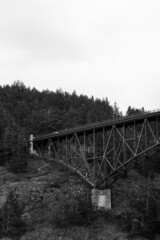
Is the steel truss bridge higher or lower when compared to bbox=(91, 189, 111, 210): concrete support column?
higher

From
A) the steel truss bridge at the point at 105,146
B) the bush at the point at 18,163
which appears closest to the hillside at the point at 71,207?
the bush at the point at 18,163

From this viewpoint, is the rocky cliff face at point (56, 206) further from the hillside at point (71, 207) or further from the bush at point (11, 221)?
the bush at point (11, 221)

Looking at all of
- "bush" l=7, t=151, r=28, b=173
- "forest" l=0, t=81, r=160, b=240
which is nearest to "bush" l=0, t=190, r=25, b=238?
"forest" l=0, t=81, r=160, b=240

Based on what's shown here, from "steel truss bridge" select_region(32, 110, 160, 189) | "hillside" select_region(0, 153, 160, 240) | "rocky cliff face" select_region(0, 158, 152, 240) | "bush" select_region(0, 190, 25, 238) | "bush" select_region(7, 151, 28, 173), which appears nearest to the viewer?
"bush" select_region(0, 190, 25, 238)

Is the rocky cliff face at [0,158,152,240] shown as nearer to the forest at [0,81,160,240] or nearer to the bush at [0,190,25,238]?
the forest at [0,81,160,240]

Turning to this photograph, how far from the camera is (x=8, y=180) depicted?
6275cm

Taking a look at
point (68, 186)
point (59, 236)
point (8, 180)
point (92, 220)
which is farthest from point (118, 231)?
point (8, 180)

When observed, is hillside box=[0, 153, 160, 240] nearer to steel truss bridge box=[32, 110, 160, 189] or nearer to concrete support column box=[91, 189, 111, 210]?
concrete support column box=[91, 189, 111, 210]

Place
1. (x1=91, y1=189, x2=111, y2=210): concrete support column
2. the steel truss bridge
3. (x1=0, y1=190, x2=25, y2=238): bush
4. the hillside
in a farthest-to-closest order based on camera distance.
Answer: (x1=91, y1=189, x2=111, y2=210): concrete support column, the steel truss bridge, the hillside, (x1=0, y1=190, x2=25, y2=238): bush

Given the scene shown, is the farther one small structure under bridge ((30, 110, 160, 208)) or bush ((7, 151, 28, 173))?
bush ((7, 151, 28, 173))

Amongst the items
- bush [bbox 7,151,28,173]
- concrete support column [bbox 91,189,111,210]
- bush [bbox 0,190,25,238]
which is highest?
bush [bbox 7,151,28,173]

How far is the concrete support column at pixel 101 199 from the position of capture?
185 feet

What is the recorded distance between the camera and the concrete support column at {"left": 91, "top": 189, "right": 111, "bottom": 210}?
56.3 m

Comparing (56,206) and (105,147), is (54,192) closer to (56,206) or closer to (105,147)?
(56,206)
